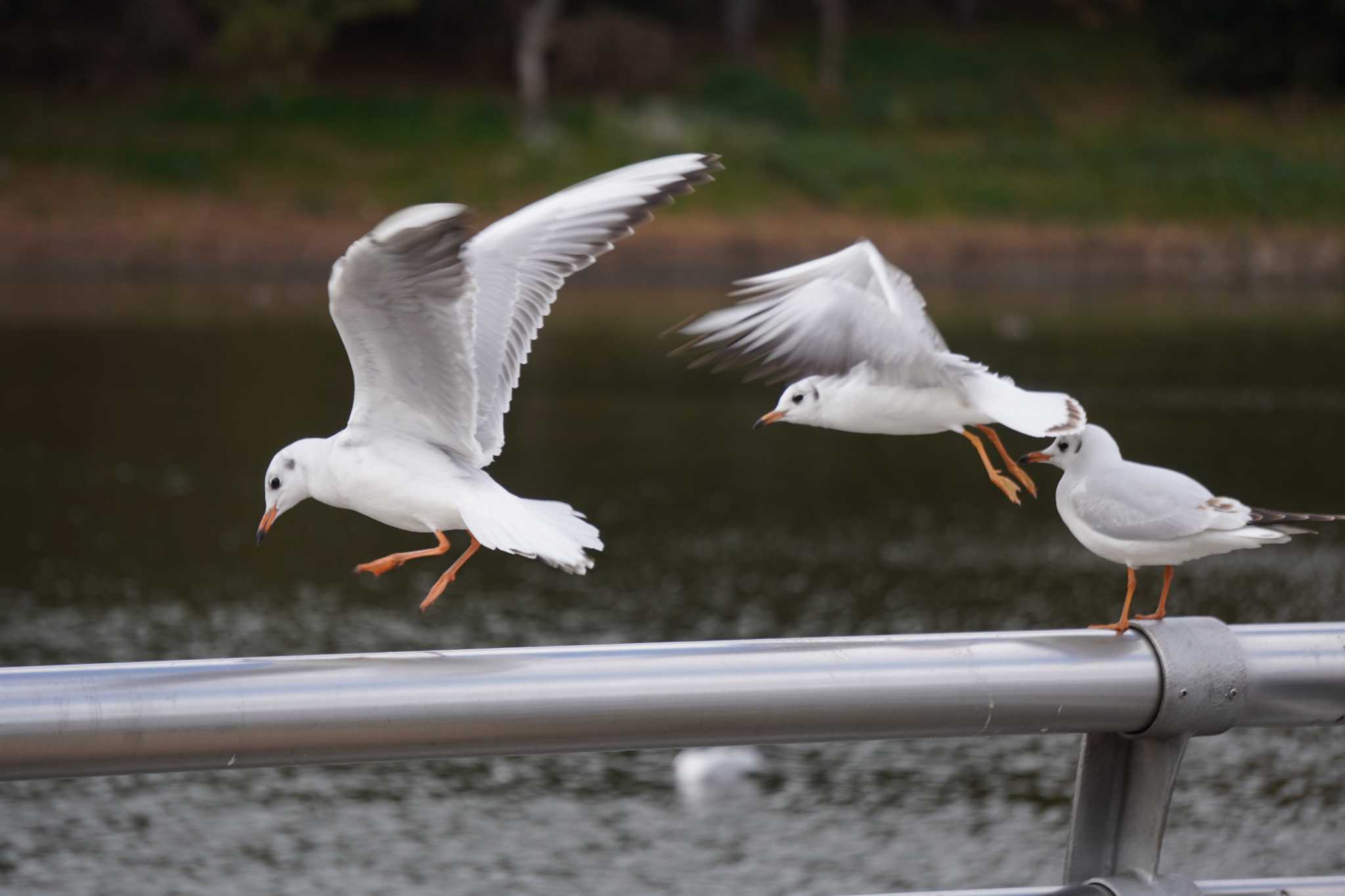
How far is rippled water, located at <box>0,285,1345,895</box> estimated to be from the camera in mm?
8469

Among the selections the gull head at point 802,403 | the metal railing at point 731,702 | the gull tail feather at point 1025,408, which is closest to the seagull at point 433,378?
the gull head at point 802,403

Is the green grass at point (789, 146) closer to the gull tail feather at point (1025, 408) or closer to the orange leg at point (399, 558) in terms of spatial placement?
the orange leg at point (399, 558)

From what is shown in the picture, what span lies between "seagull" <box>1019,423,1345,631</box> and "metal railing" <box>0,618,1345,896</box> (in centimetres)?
52

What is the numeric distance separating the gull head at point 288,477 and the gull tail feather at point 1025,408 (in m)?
1.18

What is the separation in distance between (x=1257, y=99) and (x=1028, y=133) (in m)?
7.13

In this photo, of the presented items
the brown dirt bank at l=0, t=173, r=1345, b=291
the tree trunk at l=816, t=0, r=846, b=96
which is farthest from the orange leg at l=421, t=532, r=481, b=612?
the tree trunk at l=816, t=0, r=846, b=96

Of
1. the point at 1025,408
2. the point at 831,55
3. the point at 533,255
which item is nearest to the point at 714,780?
the point at 533,255

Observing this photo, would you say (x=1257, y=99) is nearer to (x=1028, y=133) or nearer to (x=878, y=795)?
(x=1028, y=133)

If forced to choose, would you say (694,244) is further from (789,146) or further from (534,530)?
(534,530)

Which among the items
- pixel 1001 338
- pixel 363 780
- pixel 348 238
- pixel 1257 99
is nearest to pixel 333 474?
pixel 363 780

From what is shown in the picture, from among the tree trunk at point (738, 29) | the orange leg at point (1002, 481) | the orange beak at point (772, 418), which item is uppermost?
the tree trunk at point (738, 29)

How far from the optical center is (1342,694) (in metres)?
2.39

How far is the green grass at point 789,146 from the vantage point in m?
37.8

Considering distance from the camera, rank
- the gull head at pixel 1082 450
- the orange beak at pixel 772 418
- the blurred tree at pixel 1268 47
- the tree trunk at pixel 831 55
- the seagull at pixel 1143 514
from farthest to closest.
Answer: the tree trunk at pixel 831 55, the blurred tree at pixel 1268 47, the orange beak at pixel 772 418, the gull head at pixel 1082 450, the seagull at pixel 1143 514
